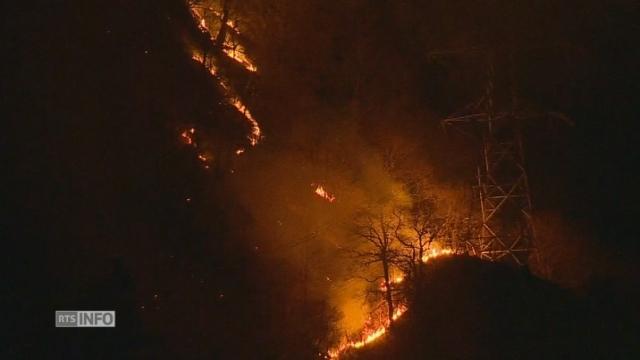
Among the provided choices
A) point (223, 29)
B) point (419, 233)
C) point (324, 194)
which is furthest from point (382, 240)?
point (223, 29)

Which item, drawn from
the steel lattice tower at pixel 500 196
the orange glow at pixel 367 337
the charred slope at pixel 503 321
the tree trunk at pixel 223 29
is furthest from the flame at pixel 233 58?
the charred slope at pixel 503 321

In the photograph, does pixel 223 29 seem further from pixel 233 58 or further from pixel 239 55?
pixel 239 55

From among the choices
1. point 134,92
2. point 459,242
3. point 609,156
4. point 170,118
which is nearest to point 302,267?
point 459,242

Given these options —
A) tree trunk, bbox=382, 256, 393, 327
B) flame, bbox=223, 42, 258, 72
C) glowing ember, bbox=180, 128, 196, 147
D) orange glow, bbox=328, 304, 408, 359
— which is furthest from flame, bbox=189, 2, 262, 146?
orange glow, bbox=328, 304, 408, 359

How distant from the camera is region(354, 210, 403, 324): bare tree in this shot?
25312 mm

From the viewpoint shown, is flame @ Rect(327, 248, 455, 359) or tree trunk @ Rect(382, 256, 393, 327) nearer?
flame @ Rect(327, 248, 455, 359)

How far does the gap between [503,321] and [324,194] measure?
14.0 metres

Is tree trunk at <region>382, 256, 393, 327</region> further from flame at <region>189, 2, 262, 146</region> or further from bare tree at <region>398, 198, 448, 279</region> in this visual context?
flame at <region>189, 2, 262, 146</region>

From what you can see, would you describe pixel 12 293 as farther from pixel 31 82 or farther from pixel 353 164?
pixel 353 164

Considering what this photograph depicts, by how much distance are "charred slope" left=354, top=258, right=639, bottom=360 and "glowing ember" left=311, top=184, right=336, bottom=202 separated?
10.1 m

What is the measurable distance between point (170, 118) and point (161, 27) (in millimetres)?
5231

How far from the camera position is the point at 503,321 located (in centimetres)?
1788

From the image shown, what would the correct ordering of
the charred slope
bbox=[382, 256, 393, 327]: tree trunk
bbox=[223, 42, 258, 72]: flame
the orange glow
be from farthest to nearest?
bbox=[223, 42, 258, 72]: flame < bbox=[382, 256, 393, 327]: tree trunk < the orange glow < the charred slope

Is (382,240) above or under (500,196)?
above
